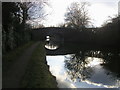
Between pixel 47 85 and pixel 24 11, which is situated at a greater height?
pixel 24 11

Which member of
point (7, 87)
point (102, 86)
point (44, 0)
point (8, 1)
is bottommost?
point (102, 86)

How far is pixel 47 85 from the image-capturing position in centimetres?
650

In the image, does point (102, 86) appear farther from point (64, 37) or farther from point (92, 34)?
point (64, 37)

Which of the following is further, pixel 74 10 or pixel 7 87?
pixel 74 10

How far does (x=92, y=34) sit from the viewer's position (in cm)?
3631

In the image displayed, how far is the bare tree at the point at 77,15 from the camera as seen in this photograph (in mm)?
49156

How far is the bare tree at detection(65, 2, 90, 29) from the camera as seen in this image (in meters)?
49.2

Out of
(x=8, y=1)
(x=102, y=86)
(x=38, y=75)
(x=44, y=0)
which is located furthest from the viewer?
(x=44, y=0)

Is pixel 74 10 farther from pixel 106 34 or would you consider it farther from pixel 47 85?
pixel 47 85

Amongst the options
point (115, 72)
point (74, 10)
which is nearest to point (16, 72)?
point (115, 72)

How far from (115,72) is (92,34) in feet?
78.8

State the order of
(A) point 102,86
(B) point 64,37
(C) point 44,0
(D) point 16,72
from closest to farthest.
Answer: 1. (D) point 16,72
2. (A) point 102,86
3. (C) point 44,0
4. (B) point 64,37


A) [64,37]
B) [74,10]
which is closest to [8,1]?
[64,37]

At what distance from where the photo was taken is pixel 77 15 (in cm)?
5044
